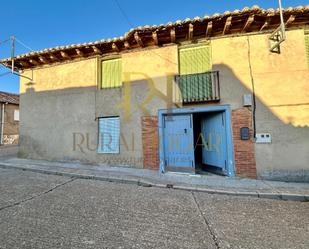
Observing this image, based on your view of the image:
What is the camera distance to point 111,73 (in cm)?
787

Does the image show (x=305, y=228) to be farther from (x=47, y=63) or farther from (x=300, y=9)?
(x=47, y=63)

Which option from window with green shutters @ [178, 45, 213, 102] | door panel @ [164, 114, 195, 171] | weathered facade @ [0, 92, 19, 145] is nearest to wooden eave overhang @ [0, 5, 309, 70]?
window with green shutters @ [178, 45, 213, 102]

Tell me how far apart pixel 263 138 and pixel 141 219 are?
4.87 meters

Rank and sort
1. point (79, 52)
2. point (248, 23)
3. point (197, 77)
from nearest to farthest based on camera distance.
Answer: point (248, 23) < point (197, 77) < point (79, 52)

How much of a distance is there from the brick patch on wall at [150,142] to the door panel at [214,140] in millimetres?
2015

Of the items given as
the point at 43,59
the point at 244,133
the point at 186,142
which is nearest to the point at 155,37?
the point at 186,142

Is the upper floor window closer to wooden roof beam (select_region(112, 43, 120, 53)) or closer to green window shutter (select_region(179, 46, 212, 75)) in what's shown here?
green window shutter (select_region(179, 46, 212, 75))

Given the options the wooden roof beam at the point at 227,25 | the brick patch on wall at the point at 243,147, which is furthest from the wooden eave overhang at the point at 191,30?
the brick patch on wall at the point at 243,147

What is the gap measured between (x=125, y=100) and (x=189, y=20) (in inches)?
144

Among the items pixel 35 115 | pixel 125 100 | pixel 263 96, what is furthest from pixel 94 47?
pixel 263 96

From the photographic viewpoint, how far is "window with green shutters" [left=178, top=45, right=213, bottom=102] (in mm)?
6621

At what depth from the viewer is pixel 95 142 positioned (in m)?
7.74

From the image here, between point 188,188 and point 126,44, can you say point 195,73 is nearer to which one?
point 126,44

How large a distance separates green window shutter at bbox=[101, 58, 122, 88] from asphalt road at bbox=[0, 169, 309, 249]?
4.43m
